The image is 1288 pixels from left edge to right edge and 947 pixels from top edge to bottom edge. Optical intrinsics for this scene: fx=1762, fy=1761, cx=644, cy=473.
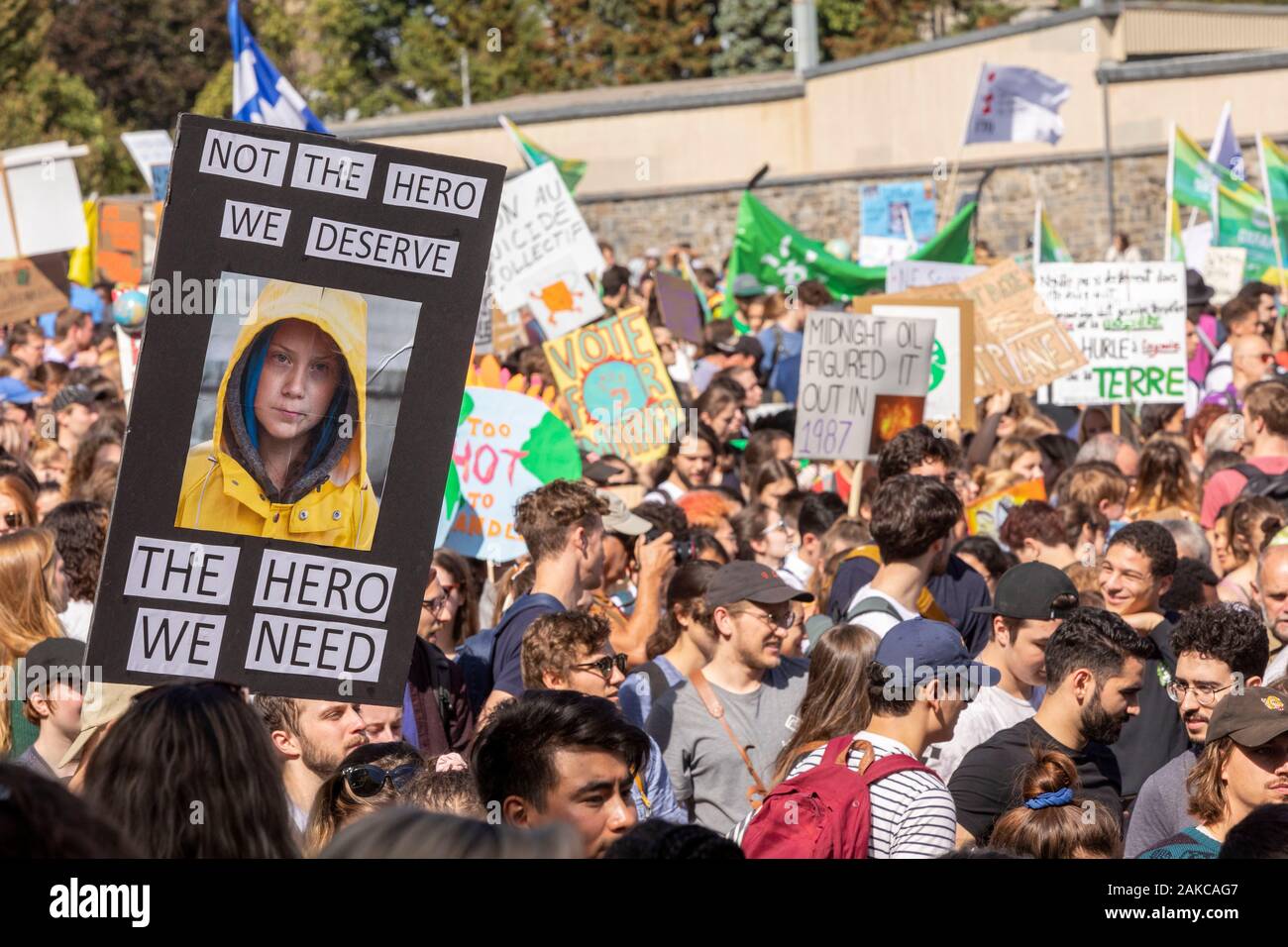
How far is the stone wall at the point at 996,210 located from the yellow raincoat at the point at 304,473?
23.0 meters

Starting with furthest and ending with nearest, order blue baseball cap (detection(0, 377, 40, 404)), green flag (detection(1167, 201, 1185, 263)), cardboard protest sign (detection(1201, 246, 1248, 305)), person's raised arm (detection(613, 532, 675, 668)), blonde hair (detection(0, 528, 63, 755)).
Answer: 1. cardboard protest sign (detection(1201, 246, 1248, 305))
2. green flag (detection(1167, 201, 1185, 263))
3. blue baseball cap (detection(0, 377, 40, 404))
4. person's raised arm (detection(613, 532, 675, 668))
5. blonde hair (detection(0, 528, 63, 755))

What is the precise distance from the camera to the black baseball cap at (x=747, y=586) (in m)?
5.64

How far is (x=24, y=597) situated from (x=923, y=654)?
2.79 m

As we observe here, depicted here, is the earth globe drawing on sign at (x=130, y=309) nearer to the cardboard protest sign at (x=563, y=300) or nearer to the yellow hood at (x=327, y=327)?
the cardboard protest sign at (x=563, y=300)

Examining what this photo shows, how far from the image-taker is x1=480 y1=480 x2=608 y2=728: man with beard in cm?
584

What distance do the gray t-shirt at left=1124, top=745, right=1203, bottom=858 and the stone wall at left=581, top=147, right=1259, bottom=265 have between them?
21950 mm

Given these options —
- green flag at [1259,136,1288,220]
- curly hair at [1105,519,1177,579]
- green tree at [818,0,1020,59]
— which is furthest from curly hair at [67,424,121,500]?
green tree at [818,0,1020,59]

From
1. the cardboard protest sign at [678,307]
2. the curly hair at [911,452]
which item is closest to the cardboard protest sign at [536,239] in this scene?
the cardboard protest sign at [678,307]

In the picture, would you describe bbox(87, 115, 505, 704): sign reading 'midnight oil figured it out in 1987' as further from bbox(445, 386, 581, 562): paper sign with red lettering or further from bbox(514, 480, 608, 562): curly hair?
bbox(445, 386, 581, 562): paper sign with red lettering

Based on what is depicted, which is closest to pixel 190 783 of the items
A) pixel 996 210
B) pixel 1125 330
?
pixel 1125 330

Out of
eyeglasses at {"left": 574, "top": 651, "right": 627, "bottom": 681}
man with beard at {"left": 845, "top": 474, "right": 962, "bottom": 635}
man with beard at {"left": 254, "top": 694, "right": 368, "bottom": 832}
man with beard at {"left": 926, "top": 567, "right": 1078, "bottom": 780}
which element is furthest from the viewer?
man with beard at {"left": 845, "top": 474, "right": 962, "bottom": 635}

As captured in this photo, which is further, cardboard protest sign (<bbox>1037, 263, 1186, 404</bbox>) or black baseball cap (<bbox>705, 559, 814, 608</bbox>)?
cardboard protest sign (<bbox>1037, 263, 1186, 404</bbox>)

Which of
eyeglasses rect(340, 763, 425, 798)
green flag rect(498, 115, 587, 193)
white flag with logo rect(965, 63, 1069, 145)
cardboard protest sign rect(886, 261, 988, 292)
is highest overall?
white flag with logo rect(965, 63, 1069, 145)
